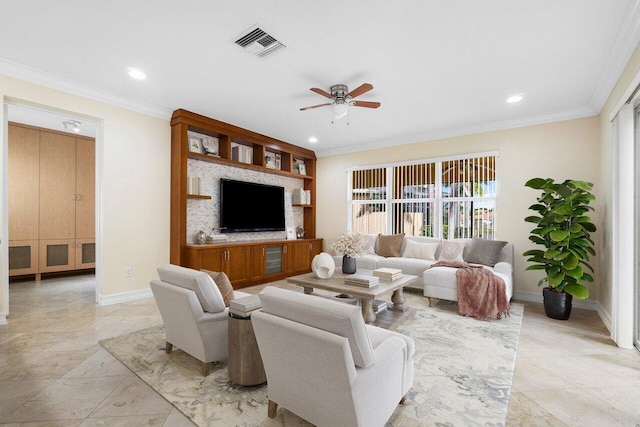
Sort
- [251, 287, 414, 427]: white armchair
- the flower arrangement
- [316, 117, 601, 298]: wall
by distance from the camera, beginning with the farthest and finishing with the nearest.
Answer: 1. [316, 117, 601, 298]: wall
2. the flower arrangement
3. [251, 287, 414, 427]: white armchair

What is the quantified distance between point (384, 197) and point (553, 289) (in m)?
3.10

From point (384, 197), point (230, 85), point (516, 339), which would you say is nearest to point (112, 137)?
point (230, 85)

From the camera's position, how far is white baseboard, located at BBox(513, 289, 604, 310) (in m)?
3.89

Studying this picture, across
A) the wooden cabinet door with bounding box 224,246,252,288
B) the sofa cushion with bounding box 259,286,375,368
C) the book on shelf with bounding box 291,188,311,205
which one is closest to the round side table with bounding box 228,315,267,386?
the sofa cushion with bounding box 259,286,375,368

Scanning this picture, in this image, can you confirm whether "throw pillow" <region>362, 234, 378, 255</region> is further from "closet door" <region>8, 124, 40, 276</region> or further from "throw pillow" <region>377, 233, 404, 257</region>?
"closet door" <region>8, 124, 40, 276</region>

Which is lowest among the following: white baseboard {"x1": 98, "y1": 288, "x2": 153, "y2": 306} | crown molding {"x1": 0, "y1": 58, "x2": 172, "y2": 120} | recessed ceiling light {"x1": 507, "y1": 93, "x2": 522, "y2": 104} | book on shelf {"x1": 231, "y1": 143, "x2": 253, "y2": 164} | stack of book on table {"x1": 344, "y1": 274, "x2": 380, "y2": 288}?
Result: white baseboard {"x1": 98, "y1": 288, "x2": 153, "y2": 306}

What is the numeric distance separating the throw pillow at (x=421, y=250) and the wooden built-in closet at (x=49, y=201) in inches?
239

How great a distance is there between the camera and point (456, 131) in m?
5.07

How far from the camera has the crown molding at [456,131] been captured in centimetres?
417

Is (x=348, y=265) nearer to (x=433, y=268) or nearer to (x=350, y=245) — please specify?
(x=350, y=245)

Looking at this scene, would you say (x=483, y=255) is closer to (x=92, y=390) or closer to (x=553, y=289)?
(x=553, y=289)

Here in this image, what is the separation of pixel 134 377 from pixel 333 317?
71.1 inches

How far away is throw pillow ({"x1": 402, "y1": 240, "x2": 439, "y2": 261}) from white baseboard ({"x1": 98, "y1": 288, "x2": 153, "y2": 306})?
4.09 meters

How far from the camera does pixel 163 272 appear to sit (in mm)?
2389
